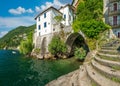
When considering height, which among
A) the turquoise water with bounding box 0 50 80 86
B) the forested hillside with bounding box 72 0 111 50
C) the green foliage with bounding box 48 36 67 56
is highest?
the forested hillside with bounding box 72 0 111 50

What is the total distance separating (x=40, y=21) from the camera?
55.2 metres

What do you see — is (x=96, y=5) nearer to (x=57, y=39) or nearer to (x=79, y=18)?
(x=79, y=18)

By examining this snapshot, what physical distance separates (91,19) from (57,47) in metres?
12.7

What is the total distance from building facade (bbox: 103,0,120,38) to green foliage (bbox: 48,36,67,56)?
1440cm

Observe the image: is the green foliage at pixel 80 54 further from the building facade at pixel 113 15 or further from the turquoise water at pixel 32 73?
the building facade at pixel 113 15

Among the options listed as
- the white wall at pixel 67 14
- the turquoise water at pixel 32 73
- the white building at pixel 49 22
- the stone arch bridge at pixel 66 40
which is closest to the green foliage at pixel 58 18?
the white building at pixel 49 22

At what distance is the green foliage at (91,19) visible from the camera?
32.4m

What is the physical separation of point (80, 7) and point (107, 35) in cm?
1363

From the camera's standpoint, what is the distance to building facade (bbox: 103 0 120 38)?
112 ft

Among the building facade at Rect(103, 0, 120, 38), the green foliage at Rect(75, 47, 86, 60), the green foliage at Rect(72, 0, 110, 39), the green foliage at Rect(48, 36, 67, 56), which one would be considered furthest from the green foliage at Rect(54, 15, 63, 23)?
the building facade at Rect(103, 0, 120, 38)

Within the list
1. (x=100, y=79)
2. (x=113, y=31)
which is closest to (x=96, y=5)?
(x=113, y=31)

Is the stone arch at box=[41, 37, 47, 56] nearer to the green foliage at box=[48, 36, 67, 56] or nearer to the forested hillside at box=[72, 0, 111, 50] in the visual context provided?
the green foliage at box=[48, 36, 67, 56]

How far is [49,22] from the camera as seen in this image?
166 ft

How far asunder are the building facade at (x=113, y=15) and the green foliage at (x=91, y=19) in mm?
1647
